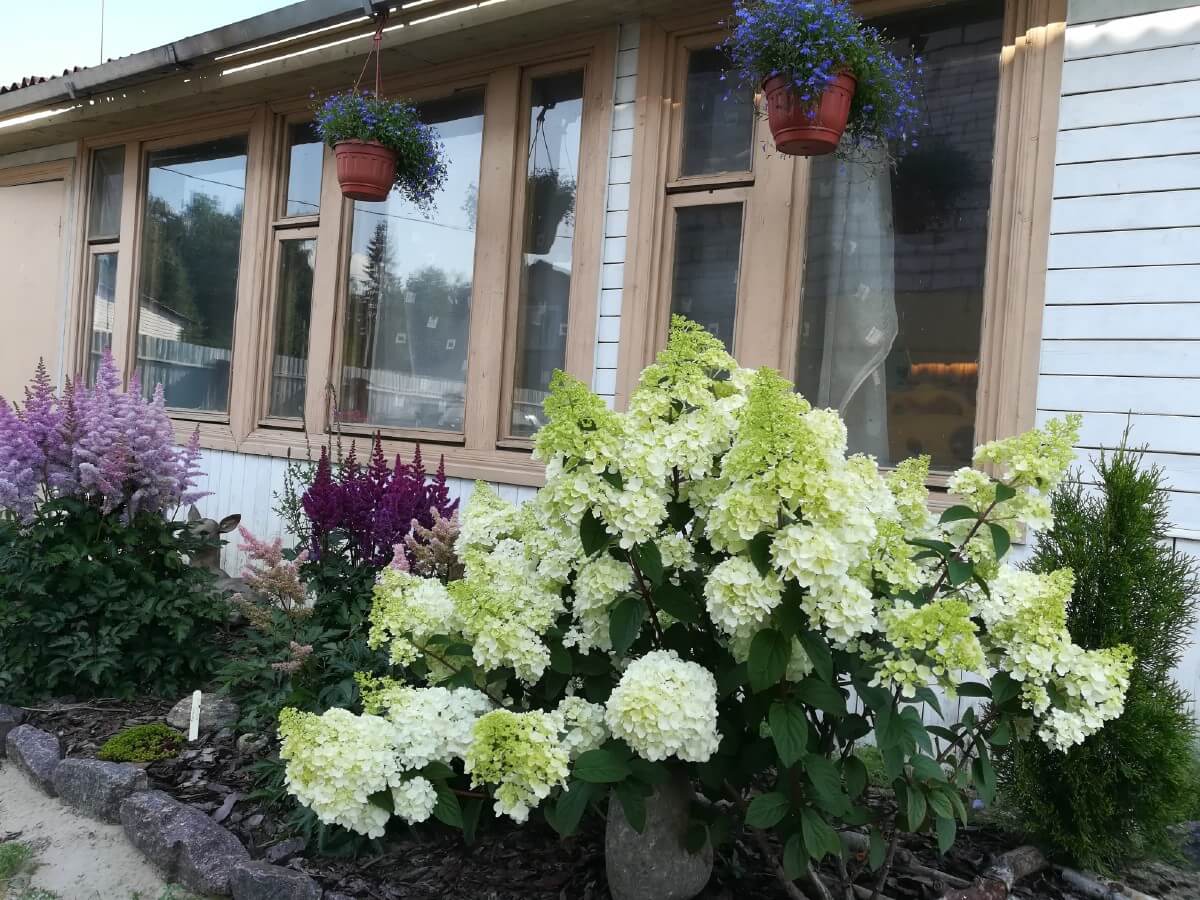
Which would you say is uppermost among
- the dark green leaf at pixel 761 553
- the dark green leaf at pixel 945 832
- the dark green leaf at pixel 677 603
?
the dark green leaf at pixel 761 553

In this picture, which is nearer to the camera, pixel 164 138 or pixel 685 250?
pixel 685 250

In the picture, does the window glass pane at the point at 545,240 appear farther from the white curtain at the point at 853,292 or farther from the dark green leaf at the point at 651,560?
the dark green leaf at the point at 651,560

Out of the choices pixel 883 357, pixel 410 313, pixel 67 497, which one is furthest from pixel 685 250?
pixel 67 497

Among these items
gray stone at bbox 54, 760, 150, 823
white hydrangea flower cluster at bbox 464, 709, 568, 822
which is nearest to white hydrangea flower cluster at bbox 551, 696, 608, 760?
white hydrangea flower cluster at bbox 464, 709, 568, 822

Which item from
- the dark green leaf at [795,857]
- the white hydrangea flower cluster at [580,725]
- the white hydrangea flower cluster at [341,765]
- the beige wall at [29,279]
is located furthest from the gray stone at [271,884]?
the beige wall at [29,279]

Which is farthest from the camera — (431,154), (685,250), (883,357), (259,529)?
(259,529)

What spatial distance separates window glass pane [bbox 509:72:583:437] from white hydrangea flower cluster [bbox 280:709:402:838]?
2.93 metres

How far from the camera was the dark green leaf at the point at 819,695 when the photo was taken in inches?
73.9

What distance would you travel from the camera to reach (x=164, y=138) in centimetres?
692

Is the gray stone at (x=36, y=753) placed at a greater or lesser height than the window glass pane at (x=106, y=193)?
lesser

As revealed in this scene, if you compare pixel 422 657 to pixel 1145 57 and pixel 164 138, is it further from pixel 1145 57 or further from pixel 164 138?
pixel 164 138

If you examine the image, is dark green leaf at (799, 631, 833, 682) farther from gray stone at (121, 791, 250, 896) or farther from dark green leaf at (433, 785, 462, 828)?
gray stone at (121, 791, 250, 896)

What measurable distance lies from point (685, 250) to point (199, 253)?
13.6 feet

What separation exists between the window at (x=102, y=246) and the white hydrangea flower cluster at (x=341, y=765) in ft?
21.3
